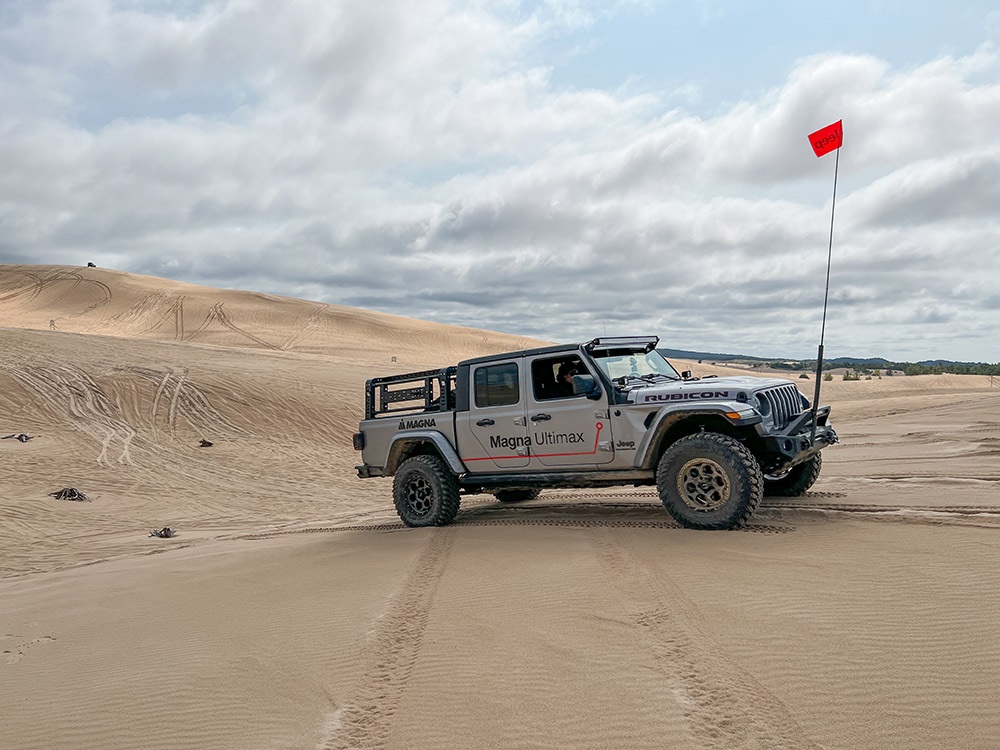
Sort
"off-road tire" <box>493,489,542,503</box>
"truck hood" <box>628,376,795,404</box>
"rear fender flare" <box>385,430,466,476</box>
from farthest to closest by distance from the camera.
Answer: "off-road tire" <box>493,489,542,503</box>, "rear fender flare" <box>385,430,466,476</box>, "truck hood" <box>628,376,795,404</box>

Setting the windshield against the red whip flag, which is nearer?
the windshield

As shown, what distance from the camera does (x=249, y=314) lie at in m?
54.7

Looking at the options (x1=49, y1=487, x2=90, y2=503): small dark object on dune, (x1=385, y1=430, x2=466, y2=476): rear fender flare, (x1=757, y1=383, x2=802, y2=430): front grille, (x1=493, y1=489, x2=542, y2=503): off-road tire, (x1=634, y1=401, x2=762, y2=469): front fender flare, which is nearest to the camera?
(x1=634, y1=401, x2=762, y2=469): front fender flare

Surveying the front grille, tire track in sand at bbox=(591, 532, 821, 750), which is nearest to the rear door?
the front grille

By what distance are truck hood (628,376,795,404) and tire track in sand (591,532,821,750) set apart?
7.93 feet

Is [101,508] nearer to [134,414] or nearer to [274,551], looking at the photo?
[274,551]

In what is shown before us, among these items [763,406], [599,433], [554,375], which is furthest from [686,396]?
[554,375]

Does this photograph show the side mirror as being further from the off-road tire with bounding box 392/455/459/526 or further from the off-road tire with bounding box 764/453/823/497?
the off-road tire with bounding box 764/453/823/497

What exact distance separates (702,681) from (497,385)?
210 inches

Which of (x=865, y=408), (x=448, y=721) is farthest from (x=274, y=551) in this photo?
(x=865, y=408)

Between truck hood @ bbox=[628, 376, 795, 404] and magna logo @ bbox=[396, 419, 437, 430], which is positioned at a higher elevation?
truck hood @ bbox=[628, 376, 795, 404]

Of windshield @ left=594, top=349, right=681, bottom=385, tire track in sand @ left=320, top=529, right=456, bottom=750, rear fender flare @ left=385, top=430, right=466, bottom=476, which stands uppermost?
windshield @ left=594, top=349, right=681, bottom=385

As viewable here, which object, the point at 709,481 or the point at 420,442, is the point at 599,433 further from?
the point at 420,442

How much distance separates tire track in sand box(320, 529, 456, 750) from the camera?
3480 mm
